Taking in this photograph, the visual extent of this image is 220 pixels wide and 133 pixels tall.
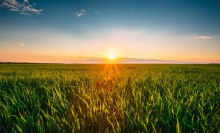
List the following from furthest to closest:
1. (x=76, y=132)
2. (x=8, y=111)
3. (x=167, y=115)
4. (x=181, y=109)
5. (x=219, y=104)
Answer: (x=219, y=104), (x=8, y=111), (x=181, y=109), (x=167, y=115), (x=76, y=132)

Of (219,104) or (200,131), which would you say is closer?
(200,131)

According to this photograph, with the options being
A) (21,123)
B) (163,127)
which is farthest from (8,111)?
(163,127)

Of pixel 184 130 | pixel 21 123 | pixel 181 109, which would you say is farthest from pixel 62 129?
pixel 181 109

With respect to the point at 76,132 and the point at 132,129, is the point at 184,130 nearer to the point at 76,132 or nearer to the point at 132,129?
the point at 132,129

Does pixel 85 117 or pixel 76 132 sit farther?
pixel 85 117

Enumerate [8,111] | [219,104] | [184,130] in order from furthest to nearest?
[219,104] → [8,111] → [184,130]

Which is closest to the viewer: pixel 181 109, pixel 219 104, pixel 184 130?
pixel 184 130

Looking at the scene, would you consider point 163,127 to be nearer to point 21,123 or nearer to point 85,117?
point 85,117

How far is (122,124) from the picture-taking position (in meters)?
2.22

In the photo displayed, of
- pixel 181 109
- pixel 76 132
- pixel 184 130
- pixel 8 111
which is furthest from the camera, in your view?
pixel 8 111

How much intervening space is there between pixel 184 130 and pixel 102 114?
3.37ft

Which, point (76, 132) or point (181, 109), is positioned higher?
point (181, 109)

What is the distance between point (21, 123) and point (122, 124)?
1319 millimetres

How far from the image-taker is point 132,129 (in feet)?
7.17
